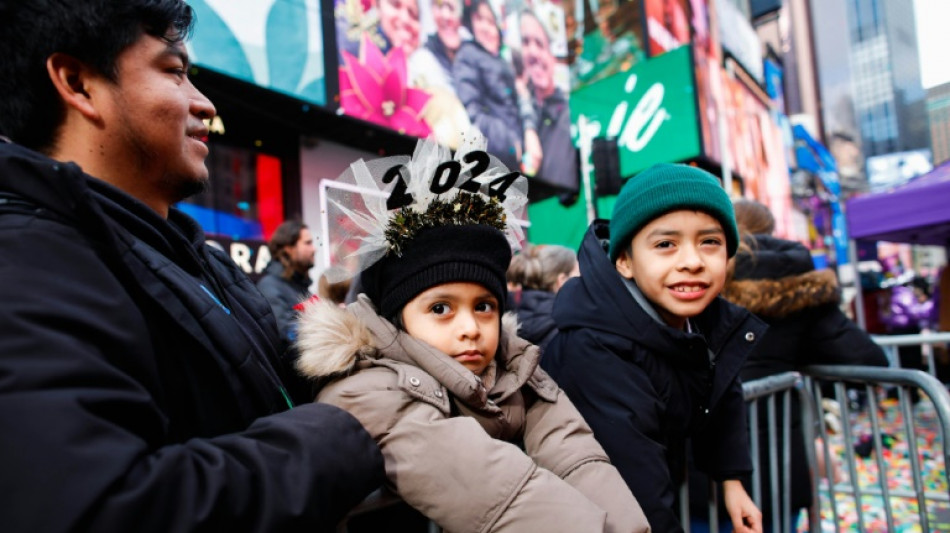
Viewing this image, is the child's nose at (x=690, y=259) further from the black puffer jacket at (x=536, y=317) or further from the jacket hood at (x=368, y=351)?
Answer: the black puffer jacket at (x=536, y=317)

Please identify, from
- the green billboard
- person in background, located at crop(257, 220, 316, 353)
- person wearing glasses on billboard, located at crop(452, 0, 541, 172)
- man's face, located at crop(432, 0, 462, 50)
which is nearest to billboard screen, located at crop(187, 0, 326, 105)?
person in background, located at crop(257, 220, 316, 353)

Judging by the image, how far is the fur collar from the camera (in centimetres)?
288

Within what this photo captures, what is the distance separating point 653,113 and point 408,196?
46.0ft

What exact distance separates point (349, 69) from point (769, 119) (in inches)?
826

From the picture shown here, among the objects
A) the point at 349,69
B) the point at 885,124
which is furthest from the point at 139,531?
the point at 885,124

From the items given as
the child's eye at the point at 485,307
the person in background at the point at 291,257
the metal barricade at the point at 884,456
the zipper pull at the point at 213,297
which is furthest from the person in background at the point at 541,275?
the zipper pull at the point at 213,297

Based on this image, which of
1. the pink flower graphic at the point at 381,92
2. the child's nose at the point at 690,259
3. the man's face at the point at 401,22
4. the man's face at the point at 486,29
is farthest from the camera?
the man's face at the point at 486,29

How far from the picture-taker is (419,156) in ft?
5.12

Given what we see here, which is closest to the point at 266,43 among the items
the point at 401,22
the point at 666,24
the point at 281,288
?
the point at 401,22

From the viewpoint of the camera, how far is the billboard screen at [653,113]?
1401 cm

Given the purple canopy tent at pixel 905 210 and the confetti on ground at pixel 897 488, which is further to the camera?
the purple canopy tent at pixel 905 210

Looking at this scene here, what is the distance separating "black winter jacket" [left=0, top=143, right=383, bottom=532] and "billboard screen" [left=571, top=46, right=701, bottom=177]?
44.9 feet

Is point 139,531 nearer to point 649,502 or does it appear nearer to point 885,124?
point 649,502

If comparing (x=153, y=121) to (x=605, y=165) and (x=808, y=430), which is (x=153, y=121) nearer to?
(x=808, y=430)
